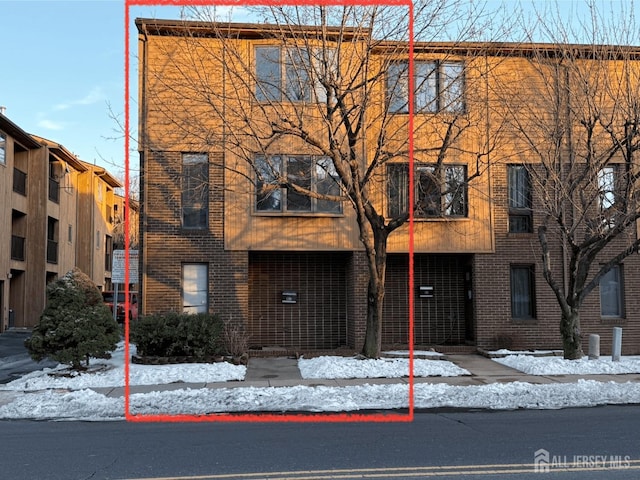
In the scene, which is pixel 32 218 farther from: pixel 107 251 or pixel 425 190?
pixel 425 190

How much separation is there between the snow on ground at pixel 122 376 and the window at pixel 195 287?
2.84m

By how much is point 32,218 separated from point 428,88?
72.4ft

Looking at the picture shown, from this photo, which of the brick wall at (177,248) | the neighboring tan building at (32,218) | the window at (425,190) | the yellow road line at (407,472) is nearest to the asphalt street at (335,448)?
the yellow road line at (407,472)

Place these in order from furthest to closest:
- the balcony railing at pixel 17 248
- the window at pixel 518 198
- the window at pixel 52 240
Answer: the window at pixel 52 240 < the balcony railing at pixel 17 248 < the window at pixel 518 198

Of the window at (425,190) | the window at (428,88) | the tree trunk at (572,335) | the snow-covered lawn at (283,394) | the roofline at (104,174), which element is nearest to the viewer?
the snow-covered lawn at (283,394)

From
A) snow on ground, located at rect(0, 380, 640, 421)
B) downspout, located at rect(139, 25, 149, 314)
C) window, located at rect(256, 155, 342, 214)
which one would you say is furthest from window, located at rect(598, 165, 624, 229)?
downspout, located at rect(139, 25, 149, 314)

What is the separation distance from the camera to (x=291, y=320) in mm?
17766

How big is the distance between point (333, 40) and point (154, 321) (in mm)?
8056

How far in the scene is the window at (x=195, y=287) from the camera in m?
16.7

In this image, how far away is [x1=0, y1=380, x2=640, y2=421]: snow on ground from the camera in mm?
9898

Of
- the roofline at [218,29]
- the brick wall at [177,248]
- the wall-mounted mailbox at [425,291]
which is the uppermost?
the roofline at [218,29]

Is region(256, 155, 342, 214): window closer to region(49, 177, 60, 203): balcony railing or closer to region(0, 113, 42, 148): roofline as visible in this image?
region(0, 113, 42, 148): roofline

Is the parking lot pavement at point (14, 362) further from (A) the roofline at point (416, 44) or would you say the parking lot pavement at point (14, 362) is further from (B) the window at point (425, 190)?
(B) the window at point (425, 190)

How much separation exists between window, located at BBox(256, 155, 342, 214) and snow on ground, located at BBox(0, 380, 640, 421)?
6.41 metres
